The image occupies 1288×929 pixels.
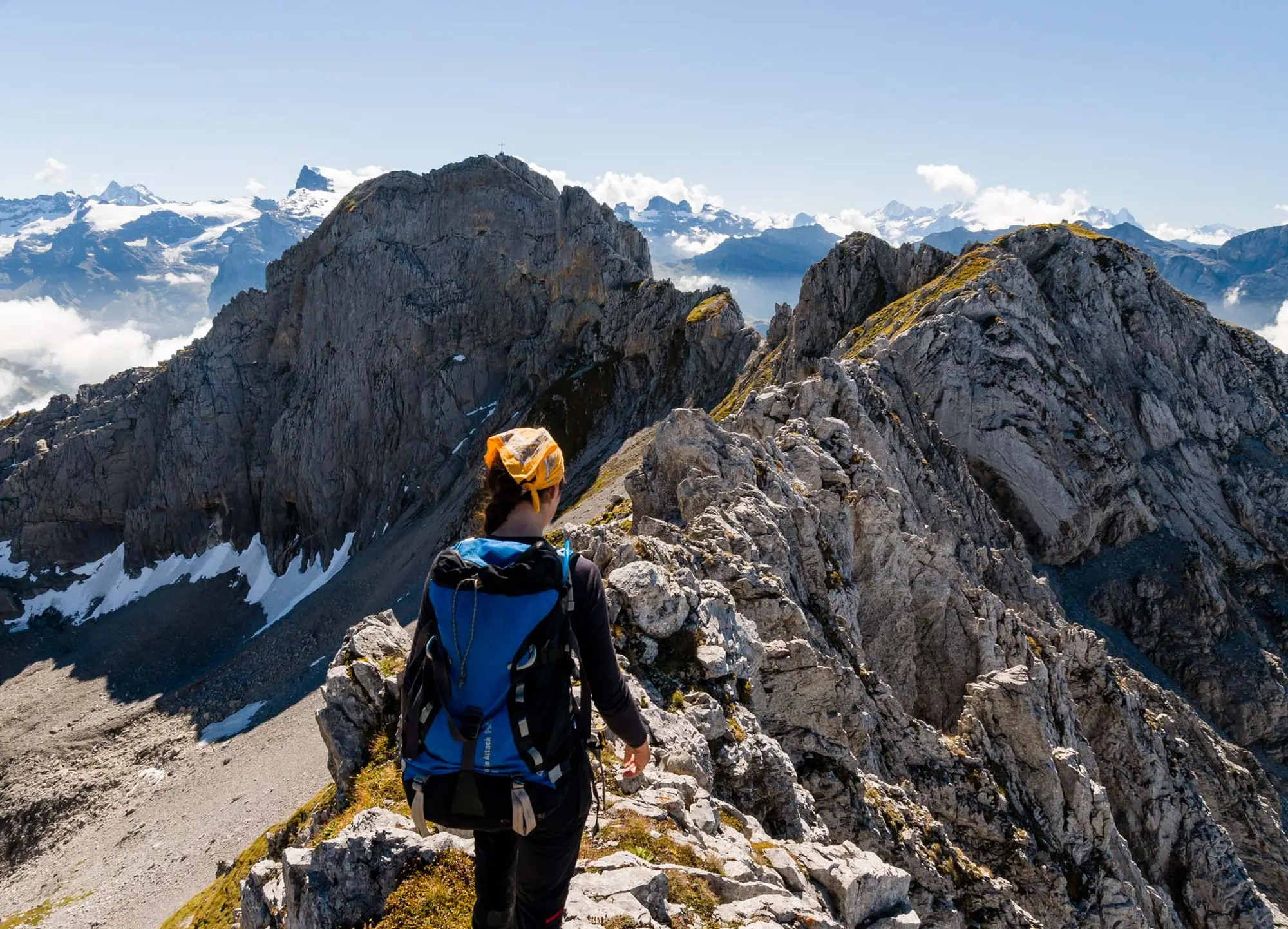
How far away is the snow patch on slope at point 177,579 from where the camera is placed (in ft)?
347

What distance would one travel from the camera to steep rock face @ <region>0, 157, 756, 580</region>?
111250mm

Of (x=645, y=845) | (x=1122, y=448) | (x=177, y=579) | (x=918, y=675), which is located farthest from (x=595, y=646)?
(x=177, y=579)

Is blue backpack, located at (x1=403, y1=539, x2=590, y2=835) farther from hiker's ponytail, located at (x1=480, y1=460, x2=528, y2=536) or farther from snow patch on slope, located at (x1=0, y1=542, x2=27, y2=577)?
snow patch on slope, located at (x1=0, y1=542, x2=27, y2=577)

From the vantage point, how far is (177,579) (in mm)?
112250

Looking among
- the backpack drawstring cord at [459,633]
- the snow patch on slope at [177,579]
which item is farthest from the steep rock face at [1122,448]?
the snow patch on slope at [177,579]

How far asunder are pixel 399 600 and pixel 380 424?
40.9 m

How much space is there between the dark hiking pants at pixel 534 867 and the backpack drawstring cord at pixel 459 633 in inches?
48.2

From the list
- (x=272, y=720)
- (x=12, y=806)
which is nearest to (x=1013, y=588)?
(x=272, y=720)

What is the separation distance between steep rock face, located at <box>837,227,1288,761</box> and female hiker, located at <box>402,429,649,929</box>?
150 feet

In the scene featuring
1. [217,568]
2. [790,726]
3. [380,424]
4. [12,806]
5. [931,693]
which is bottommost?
[12,806]

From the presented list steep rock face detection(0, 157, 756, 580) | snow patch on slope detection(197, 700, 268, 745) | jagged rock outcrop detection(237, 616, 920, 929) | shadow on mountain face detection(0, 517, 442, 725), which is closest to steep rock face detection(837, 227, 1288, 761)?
jagged rock outcrop detection(237, 616, 920, 929)

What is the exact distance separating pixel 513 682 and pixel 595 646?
82cm

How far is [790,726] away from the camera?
16.6 m

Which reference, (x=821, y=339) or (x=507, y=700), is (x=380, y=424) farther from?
(x=507, y=700)
